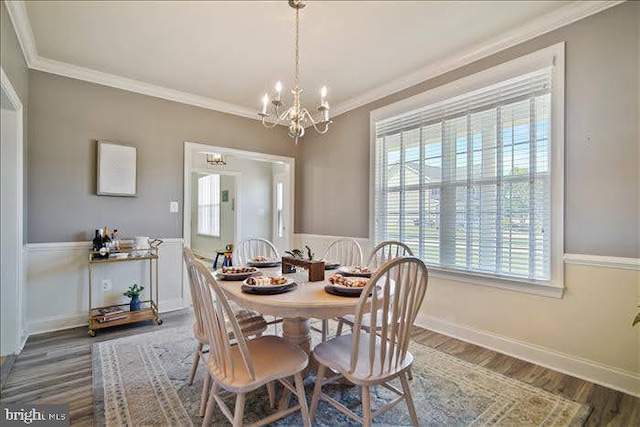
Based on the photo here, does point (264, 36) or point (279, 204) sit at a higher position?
point (264, 36)

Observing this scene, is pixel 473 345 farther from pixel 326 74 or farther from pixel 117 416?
pixel 326 74

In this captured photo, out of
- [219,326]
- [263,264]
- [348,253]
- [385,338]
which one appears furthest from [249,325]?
[348,253]

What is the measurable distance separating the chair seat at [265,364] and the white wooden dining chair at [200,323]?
0.56ft

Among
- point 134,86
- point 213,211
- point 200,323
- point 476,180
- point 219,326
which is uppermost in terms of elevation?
point 134,86

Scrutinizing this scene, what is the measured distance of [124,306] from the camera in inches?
131

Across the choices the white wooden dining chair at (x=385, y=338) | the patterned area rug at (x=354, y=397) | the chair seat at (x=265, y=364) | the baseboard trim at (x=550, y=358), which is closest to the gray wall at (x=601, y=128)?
the baseboard trim at (x=550, y=358)

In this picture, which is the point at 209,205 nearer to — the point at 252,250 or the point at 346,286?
the point at 252,250

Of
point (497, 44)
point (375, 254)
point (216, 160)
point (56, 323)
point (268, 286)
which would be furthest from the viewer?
point (216, 160)

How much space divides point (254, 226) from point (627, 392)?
5.79 metres

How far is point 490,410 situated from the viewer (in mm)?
1807

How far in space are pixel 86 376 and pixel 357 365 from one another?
1962 millimetres

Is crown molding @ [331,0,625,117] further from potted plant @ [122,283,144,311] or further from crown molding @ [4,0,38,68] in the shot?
potted plant @ [122,283,144,311]

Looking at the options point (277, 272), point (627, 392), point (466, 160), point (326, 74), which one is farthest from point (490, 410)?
point (326, 74)

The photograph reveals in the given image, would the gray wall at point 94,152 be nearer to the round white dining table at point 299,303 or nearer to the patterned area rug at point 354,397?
the patterned area rug at point 354,397
